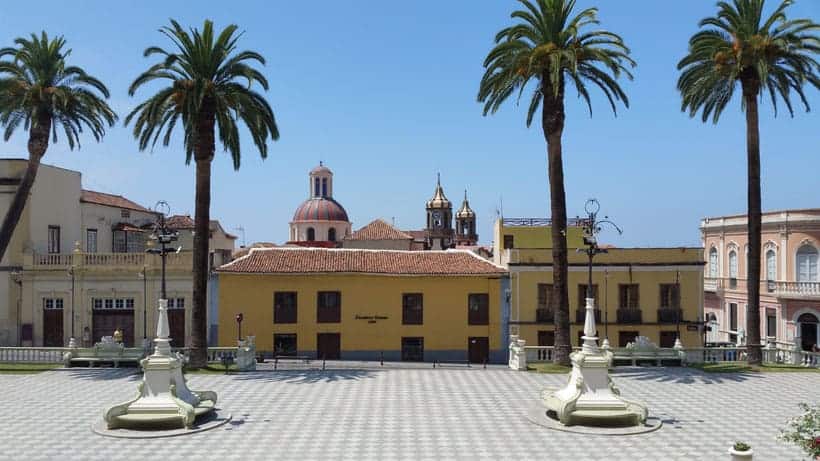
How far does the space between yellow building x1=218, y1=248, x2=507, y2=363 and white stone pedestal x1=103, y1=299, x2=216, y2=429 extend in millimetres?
16396

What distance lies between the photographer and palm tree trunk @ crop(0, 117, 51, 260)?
28422mm

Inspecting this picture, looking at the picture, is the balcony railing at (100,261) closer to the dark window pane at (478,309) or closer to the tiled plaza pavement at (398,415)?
the tiled plaza pavement at (398,415)

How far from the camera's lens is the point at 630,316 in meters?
35.0

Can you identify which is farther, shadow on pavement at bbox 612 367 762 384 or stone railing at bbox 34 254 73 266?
stone railing at bbox 34 254 73 266

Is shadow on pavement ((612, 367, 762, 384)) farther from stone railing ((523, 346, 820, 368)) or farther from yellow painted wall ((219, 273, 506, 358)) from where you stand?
yellow painted wall ((219, 273, 506, 358))

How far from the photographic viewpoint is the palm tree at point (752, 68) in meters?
25.2

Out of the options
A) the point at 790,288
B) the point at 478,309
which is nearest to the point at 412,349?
the point at 478,309

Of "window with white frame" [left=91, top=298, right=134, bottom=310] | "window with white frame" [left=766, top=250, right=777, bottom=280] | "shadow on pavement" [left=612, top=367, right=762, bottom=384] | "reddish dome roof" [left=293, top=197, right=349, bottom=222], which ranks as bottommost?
"shadow on pavement" [left=612, top=367, right=762, bottom=384]

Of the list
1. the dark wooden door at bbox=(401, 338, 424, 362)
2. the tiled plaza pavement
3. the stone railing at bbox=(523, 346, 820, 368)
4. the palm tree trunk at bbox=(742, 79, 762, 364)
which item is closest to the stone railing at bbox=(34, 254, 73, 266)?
the tiled plaza pavement

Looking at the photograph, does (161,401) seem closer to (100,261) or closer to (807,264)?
(100,261)

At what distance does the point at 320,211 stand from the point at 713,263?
38.8m

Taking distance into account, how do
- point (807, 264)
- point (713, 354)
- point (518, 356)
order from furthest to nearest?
1. point (807, 264)
2. point (713, 354)
3. point (518, 356)

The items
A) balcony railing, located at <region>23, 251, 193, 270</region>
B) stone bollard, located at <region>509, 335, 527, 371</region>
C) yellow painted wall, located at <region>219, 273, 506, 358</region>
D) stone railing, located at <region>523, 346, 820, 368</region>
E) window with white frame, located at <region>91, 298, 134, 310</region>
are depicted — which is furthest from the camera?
yellow painted wall, located at <region>219, 273, 506, 358</region>

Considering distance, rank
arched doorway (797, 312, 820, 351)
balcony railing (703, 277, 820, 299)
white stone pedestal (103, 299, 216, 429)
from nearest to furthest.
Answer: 1. white stone pedestal (103, 299, 216, 429)
2. balcony railing (703, 277, 820, 299)
3. arched doorway (797, 312, 820, 351)
